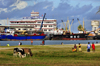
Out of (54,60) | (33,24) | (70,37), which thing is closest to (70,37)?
(70,37)

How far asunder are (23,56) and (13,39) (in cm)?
11129

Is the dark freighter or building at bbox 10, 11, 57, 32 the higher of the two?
building at bbox 10, 11, 57, 32

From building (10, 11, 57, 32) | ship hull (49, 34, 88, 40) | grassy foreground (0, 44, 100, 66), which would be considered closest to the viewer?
grassy foreground (0, 44, 100, 66)

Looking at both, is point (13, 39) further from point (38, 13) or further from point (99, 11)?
point (99, 11)

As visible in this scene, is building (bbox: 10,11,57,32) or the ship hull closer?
the ship hull

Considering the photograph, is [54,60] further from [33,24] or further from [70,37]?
[33,24]

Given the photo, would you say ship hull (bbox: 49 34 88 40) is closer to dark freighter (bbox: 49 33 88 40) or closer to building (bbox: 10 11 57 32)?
dark freighter (bbox: 49 33 88 40)

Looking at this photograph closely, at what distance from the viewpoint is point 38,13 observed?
16388cm

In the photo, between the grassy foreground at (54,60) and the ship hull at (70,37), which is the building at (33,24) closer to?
the ship hull at (70,37)

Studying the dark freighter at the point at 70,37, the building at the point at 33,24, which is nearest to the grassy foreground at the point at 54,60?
the dark freighter at the point at 70,37

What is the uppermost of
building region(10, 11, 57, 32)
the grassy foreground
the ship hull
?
building region(10, 11, 57, 32)

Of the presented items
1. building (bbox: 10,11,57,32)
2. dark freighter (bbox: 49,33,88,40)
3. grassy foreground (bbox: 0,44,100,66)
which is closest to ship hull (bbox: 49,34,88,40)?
dark freighter (bbox: 49,33,88,40)

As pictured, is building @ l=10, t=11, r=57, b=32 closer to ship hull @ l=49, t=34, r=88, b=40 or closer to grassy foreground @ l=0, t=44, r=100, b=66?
ship hull @ l=49, t=34, r=88, b=40

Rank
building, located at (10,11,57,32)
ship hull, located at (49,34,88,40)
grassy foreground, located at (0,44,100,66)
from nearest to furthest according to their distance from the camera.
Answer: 1. grassy foreground, located at (0,44,100,66)
2. ship hull, located at (49,34,88,40)
3. building, located at (10,11,57,32)
